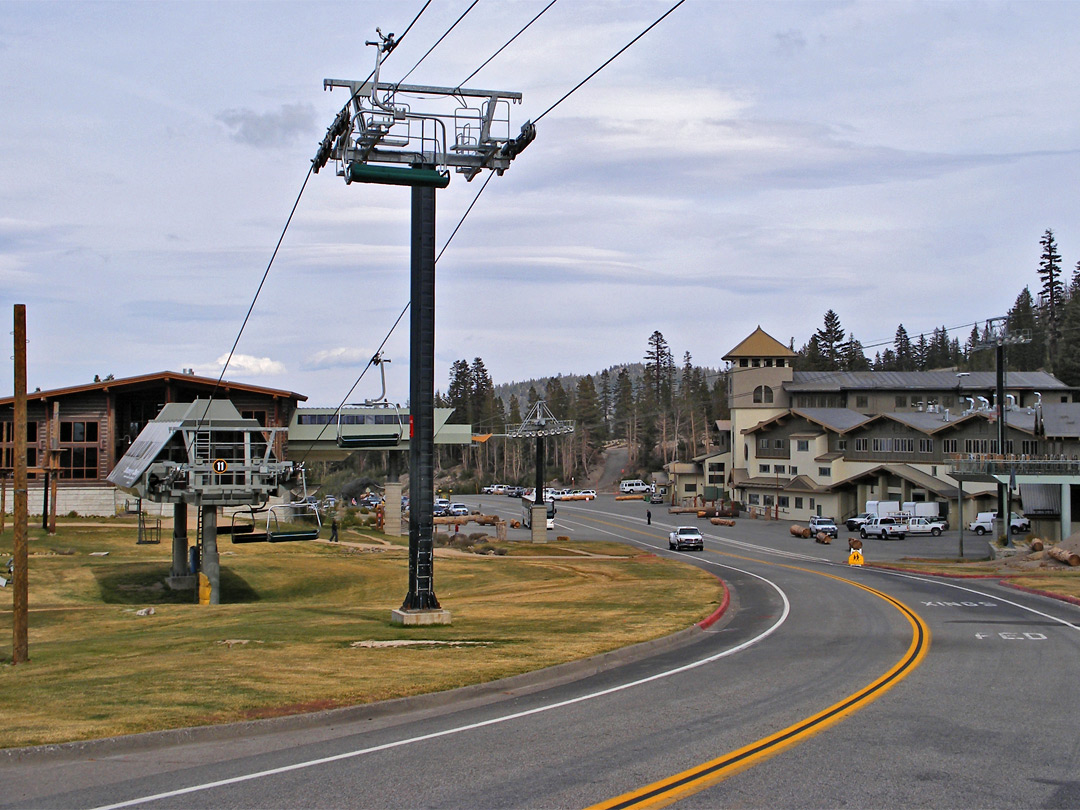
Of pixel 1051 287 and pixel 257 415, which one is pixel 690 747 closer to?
pixel 257 415

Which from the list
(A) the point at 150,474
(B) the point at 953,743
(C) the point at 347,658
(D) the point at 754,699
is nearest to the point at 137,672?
(C) the point at 347,658

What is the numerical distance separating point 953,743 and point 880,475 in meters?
78.9

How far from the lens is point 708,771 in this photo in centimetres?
1085

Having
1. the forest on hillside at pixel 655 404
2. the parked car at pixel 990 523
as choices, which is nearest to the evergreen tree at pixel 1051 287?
the forest on hillside at pixel 655 404

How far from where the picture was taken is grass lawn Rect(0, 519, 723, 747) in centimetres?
1431

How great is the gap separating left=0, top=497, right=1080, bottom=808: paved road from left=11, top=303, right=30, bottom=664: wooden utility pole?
805 centimetres

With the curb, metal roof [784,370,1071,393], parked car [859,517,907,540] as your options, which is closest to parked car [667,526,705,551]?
parked car [859,517,907,540]

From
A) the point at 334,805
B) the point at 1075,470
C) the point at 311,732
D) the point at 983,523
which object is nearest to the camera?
the point at 334,805

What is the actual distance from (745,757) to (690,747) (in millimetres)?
749

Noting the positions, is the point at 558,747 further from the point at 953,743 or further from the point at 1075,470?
the point at 1075,470

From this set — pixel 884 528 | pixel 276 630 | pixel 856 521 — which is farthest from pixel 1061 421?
pixel 276 630

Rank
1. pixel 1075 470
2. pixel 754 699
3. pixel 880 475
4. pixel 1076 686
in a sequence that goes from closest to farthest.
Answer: pixel 754 699
pixel 1076 686
pixel 1075 470
pixel 880 475

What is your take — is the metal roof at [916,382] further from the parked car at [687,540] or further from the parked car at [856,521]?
the parked car at [687,540]

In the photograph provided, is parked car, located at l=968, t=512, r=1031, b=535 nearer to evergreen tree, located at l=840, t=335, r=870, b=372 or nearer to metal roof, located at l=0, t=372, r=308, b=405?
metal roof, located at l=0, t=372, r=308, b=405
